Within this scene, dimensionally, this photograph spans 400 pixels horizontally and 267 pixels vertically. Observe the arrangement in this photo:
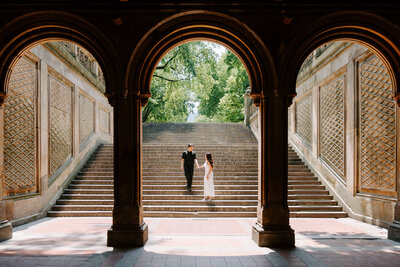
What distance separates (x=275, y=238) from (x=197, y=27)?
3.86m

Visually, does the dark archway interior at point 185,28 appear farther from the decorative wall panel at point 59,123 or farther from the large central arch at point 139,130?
the decorative wall panel at point 59,123

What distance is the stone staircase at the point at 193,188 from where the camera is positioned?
774 centimetres

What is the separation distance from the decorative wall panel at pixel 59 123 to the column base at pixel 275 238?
5996 mm

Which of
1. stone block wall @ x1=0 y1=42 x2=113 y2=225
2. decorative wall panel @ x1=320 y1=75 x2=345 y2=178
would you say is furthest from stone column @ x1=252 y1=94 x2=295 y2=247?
stone block wall @ x1=0 y1=42 x2=113 y2=225

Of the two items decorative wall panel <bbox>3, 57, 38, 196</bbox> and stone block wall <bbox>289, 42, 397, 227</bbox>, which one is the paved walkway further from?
decorative wall panel <bbox>3, 57, 38, 196</bbox>

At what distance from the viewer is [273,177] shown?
508 centimetres

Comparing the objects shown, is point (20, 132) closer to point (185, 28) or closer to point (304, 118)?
point (185, 28)

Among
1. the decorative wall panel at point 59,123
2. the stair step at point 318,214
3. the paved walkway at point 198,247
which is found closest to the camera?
the paved walkway at point 198,247

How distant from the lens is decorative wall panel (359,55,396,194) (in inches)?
251

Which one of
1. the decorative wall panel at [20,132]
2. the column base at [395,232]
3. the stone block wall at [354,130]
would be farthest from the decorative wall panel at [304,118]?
the decorative wall panel at [20,132]

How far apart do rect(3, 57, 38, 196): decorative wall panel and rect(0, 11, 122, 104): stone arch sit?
154 centimetres

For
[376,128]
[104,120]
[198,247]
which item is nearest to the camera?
[198,247]

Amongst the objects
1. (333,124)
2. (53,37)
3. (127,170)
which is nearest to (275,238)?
(127,170)

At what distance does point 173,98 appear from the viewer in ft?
64.1
